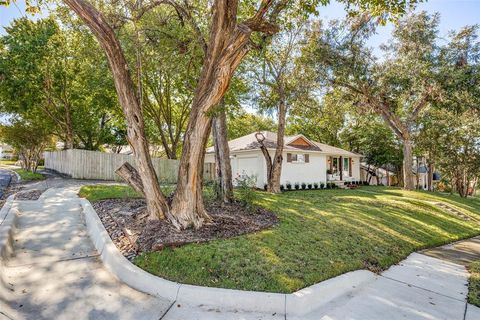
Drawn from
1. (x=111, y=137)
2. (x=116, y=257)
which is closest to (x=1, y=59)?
(x=111, y=137)

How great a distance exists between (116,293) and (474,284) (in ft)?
19.1

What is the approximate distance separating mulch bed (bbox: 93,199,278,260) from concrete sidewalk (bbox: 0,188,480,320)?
1.86 feet

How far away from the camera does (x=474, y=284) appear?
5004 mm

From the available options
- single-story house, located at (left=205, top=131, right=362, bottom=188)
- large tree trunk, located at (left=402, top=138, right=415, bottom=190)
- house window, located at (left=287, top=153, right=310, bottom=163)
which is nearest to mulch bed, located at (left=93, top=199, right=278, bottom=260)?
single-story house, located at (left=205, top=131, right=362, bottom=188)

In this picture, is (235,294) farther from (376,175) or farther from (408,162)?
(376,175)

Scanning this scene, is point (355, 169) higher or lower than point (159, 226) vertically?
higher

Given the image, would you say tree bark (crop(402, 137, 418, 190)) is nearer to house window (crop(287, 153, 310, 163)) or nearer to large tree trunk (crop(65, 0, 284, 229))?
house window (crop(287, 153, 310, 163))

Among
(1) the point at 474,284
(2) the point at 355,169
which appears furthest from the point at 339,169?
A: (1) the point at 474,284

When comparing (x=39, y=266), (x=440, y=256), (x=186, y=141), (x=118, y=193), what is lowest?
(x=440, y=256)

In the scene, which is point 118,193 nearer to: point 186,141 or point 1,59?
point 186,141

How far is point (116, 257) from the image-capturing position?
452cm

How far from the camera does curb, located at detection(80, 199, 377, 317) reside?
3.65m

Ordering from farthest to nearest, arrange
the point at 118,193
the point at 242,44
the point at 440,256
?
the point at 118,193
the point at 440,256
the point at 242,44

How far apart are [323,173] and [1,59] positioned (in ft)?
70.8
